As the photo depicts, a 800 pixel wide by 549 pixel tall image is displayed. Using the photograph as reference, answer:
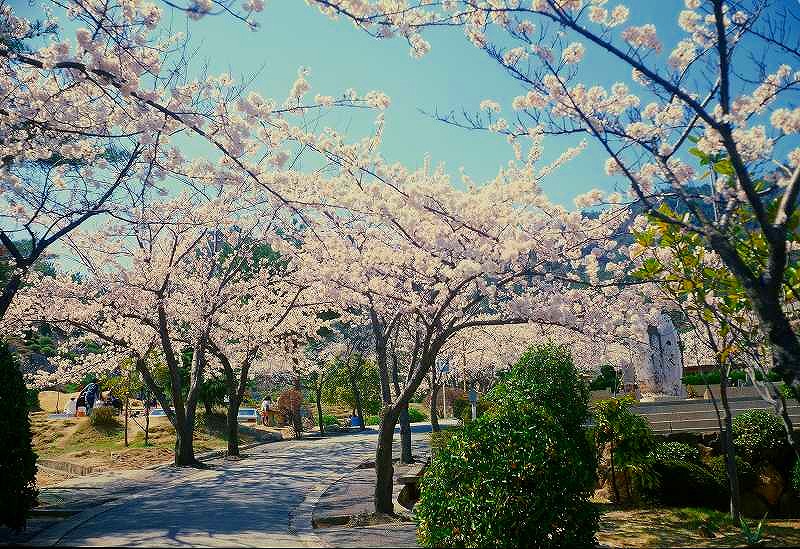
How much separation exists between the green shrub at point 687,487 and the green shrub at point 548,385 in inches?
85.4

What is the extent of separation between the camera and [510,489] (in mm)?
6203

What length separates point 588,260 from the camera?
9.34m

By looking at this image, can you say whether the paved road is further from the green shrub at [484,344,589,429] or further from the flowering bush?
the green shrub at [484,344,589,429]

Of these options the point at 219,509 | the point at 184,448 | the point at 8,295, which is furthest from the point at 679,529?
the point at 184,448

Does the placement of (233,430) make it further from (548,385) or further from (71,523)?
(548,385)

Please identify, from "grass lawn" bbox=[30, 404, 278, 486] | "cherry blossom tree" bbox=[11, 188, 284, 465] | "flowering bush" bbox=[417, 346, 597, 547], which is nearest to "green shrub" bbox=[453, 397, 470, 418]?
"grass lawn" bbox=[30, 404, 278, 486]

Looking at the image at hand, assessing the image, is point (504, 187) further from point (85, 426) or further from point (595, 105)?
point (85, 426)

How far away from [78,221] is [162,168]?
158 inches

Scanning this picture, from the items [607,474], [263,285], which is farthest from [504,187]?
[263,285]

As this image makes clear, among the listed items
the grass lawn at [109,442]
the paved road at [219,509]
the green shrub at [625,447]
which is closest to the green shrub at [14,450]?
the paved road at [219,509]

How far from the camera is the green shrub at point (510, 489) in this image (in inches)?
240

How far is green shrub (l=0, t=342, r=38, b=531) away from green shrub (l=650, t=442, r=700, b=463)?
10.5 metres

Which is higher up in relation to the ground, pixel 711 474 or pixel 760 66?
pixel 760 66

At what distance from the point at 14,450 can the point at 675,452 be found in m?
11.2
